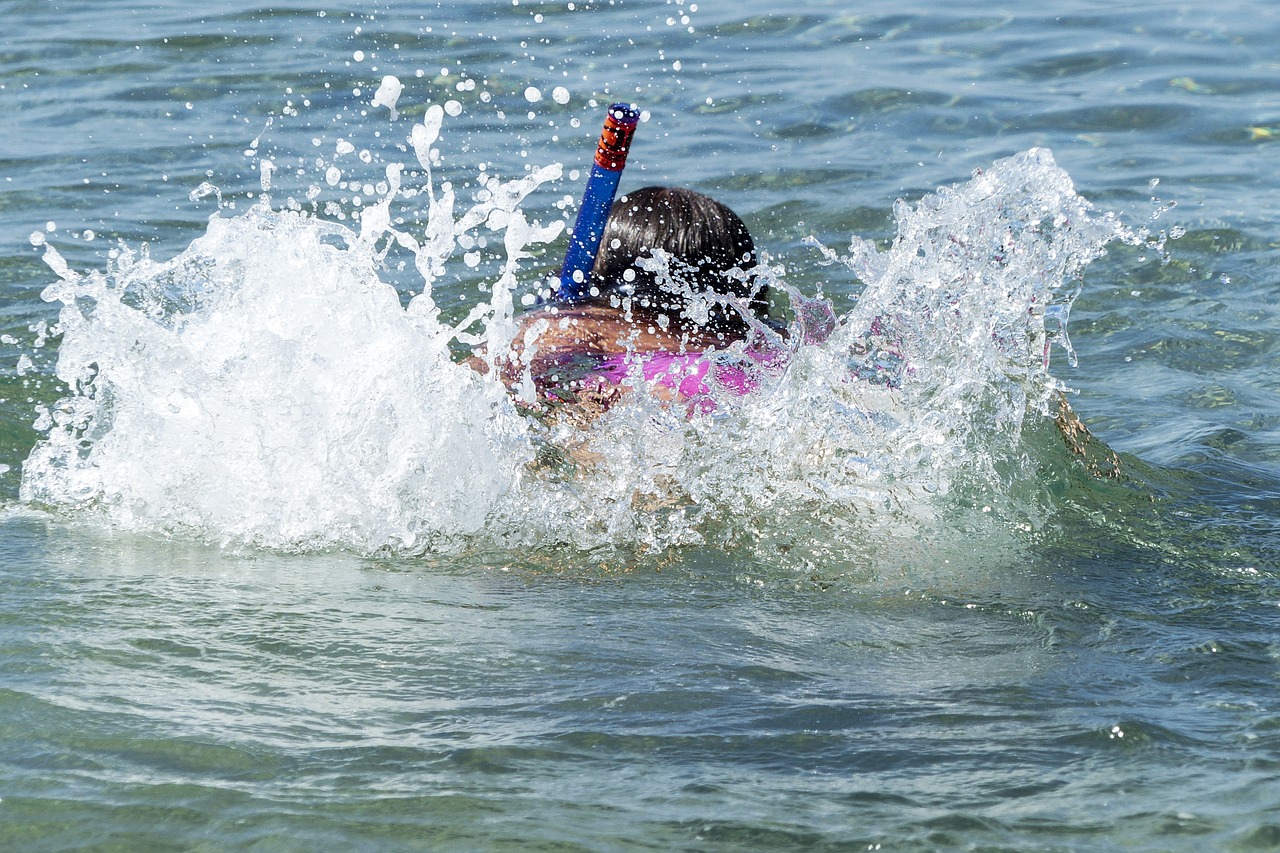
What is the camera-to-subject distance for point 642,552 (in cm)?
365

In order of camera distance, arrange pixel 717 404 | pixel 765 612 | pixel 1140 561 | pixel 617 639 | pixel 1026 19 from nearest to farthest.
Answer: pixel 617 639, pixel 765 612, pixel 1140 561, pixel 717 404, pixel 1026 19

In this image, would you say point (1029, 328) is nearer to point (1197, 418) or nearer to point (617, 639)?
point (1197, 418)

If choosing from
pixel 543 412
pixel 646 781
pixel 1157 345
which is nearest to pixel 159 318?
pixel 543 412

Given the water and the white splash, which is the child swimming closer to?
the water

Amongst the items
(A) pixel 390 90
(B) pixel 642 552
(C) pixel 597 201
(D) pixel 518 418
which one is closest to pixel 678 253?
(C) pixel 597 201

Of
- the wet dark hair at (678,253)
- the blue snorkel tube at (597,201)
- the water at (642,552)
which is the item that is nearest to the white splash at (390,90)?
the water at (642,552)

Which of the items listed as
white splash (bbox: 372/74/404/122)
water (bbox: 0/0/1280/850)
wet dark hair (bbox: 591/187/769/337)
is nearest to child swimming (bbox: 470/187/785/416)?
wet dark hair (bbox: 591/187/769/337)

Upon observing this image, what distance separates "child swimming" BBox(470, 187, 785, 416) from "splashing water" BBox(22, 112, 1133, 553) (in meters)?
0.09

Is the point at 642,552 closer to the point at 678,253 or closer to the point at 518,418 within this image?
the point at 518,418

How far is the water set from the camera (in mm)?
2404

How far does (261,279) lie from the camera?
409 centimetres

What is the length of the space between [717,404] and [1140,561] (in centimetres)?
114

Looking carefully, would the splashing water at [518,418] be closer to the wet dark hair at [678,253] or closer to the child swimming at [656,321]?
the child swimming at [656,321]

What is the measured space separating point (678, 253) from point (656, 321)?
303 mm
